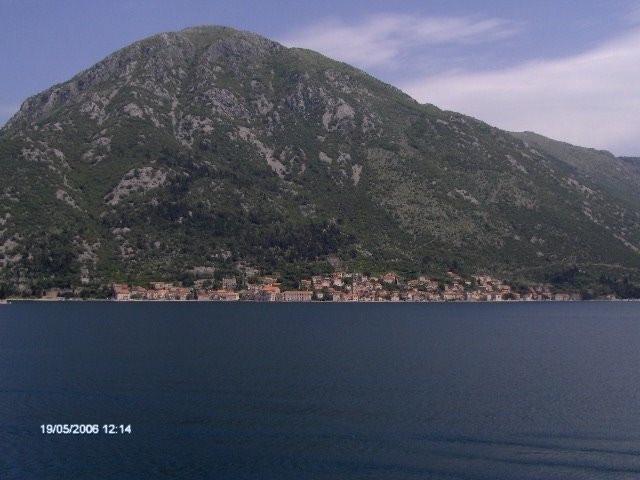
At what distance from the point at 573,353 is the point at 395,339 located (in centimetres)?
2645

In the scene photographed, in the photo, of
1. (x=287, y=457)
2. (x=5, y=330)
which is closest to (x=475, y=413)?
(x=287, y=457)

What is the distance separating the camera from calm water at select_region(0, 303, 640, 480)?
1699 inches

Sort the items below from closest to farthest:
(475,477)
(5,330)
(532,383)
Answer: (475,477), (532,383), (5,330)

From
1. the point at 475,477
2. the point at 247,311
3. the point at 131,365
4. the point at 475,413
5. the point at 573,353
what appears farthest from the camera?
the point at 247,311

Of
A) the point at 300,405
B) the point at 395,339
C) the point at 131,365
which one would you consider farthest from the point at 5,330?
the point at 300,405

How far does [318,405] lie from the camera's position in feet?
191

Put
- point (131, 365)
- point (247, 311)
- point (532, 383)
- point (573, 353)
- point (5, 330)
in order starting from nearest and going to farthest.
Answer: point (532, 383) → point (131, 365) → point (573, 353) → point (5, 330) → point (247, 311)

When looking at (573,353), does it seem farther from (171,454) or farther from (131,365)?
(171,454)

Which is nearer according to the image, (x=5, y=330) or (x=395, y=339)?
(x=395, y=339)

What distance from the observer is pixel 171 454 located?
44.9 meters

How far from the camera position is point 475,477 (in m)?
40.6

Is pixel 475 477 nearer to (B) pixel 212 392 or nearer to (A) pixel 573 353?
(B) pixel 212 392

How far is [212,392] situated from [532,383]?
31.0 m

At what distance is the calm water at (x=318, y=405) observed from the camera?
43.2 m
